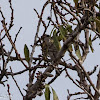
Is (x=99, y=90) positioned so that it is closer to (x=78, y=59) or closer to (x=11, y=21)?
(x=78, y=59)

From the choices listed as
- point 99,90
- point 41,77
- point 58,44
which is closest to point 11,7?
point 58,44

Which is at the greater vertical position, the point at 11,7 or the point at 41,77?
the point at 11,7

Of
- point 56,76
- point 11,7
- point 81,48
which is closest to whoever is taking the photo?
point 56,76

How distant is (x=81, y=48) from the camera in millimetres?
2344

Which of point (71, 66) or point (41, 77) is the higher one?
point (71, 66)

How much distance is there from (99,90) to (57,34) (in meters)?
0.60

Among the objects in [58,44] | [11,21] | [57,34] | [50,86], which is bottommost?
[50,86]

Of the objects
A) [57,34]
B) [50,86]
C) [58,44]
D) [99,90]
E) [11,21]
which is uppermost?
[11,21]

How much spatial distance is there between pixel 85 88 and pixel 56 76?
0.35 metres

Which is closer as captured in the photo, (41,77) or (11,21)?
(41,77)

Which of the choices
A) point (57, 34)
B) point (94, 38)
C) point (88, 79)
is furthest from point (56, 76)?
point (94, 38)

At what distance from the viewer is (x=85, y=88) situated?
2193 millimetres

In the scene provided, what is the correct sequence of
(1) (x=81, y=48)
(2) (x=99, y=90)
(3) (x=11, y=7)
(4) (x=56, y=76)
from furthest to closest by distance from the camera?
(3) (x=11, y=7), (1) (x=81, y=48), (2) (x=99, y=90), (4) (x=56, y=76)

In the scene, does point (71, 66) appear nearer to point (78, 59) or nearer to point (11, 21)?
point (78, 59)
